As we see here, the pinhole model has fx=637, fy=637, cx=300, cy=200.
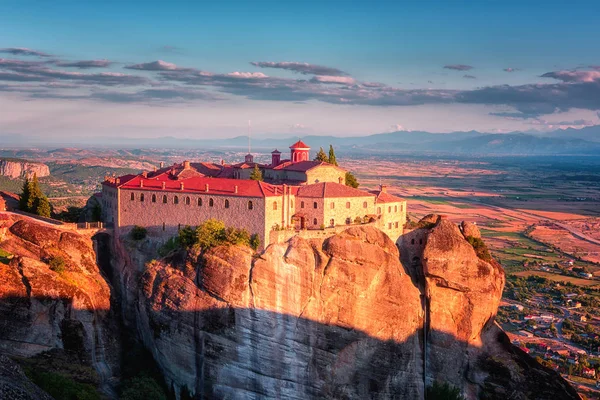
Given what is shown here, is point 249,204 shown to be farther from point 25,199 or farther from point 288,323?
point 25,199

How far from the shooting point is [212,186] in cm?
5356

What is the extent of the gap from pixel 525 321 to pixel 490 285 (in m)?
41.4

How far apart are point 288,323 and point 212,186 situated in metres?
13.5

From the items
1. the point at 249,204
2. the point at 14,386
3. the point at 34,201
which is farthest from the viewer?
the point at 34,201

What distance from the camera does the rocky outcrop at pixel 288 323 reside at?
48.1 m

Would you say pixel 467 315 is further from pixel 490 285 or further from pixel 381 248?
pixel 381 248

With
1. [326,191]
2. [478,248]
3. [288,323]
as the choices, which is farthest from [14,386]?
[478,248]

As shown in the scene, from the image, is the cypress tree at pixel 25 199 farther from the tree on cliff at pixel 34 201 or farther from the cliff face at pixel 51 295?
the cliff face at pixel 51 295

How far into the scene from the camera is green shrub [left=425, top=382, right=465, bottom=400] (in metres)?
52.4

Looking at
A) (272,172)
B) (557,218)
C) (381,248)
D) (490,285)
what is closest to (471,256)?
(490,285)

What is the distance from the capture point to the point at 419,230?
56.8m

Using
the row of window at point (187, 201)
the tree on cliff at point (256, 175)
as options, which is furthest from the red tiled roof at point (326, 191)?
the tree on cliff at point (256, 175)

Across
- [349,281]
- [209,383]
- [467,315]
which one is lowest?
[209,383]

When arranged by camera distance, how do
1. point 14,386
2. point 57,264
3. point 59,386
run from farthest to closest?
1. point 57,264
2. point 59,386
3. point 14,386
